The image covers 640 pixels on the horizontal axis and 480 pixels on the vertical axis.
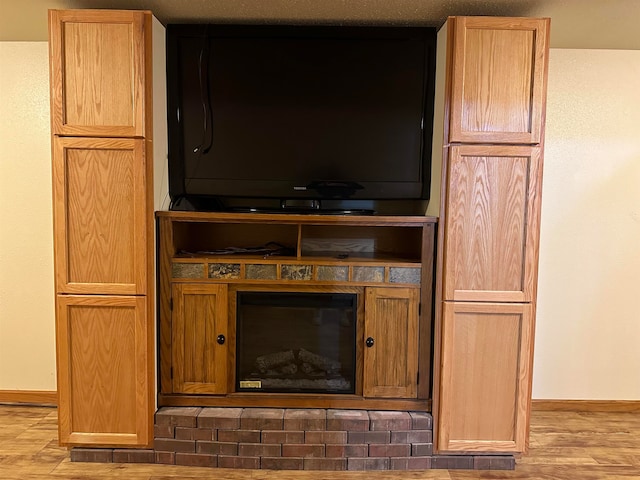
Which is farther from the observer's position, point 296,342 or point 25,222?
point 25,222

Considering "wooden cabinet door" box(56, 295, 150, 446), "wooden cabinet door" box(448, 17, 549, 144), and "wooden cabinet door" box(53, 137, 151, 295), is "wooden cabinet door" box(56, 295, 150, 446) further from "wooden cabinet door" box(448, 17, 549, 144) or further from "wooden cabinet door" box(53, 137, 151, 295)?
"wooden cabinet door" box(448, 17, 549, 144)

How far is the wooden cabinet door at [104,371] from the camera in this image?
6.19 feet

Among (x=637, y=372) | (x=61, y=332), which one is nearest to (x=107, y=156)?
(x=61, y=332)

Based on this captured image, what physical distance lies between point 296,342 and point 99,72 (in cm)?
153

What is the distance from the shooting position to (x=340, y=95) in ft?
6.87

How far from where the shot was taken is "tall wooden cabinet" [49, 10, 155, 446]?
1.81 metres

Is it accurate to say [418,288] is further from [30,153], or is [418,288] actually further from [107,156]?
[30,153]

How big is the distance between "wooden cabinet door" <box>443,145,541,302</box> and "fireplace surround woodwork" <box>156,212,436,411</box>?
0.16 metres

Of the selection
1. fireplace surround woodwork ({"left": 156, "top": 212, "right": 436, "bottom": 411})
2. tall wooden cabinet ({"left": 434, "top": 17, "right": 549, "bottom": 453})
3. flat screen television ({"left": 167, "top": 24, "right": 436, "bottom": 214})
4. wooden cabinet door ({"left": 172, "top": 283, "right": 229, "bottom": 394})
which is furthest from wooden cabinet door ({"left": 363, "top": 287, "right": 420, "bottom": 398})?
wooden cabinet door ({"left": 172, "top": 283, "right": 229, "bottom": 394})

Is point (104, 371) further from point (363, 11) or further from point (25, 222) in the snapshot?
point (363, 11)

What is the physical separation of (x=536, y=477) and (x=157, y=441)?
1755 millimetres

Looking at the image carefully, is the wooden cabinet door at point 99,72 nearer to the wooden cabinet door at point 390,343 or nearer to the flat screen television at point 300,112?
the flat screen television at point 300,112

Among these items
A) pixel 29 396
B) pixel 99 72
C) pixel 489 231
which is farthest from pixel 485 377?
pixel 29 396

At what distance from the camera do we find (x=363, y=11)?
1.94 m
